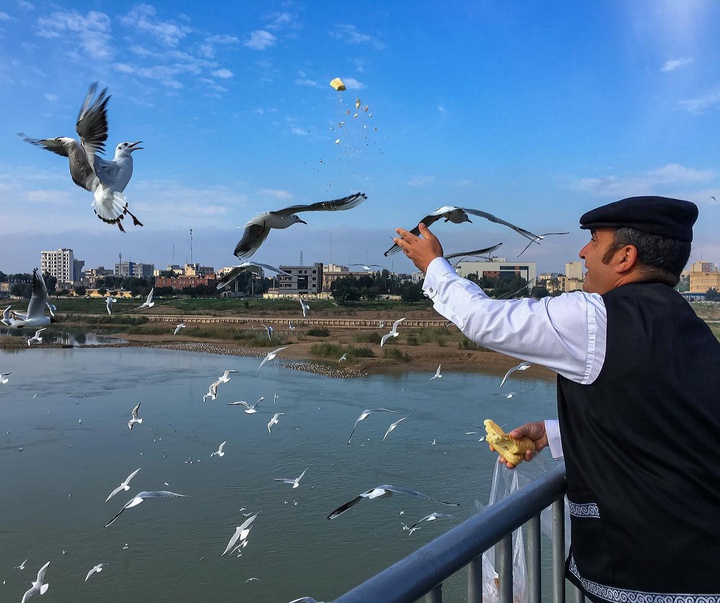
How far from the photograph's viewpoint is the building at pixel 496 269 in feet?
9.87

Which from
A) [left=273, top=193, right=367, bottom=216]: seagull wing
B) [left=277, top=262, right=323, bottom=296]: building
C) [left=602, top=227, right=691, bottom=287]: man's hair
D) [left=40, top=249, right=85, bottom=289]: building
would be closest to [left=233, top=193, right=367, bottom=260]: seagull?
[left=273, top=193, right=367, bottom=216]: seagull wing

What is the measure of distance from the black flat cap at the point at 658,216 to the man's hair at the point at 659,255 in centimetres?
1

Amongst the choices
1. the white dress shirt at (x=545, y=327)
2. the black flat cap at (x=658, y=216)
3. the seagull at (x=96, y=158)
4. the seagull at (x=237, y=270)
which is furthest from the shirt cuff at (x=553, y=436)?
Result: the seagull at (x=96, y=158)

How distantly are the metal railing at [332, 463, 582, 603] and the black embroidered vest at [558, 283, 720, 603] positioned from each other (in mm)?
185

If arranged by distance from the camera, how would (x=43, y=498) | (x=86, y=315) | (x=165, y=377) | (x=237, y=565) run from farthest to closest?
(x=86, y=315)
(x=165, y=377)
(x=43, y=498)
(x=237, y=565)

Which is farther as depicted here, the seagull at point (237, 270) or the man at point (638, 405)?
the seagull at point (237, 270)

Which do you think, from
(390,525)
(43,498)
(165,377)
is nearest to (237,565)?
(390,525)

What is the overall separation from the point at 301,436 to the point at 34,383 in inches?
368

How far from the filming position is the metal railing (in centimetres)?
89

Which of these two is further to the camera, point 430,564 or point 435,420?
point 435,420

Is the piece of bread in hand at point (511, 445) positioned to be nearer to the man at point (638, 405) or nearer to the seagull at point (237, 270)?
the man at point (638, 405)

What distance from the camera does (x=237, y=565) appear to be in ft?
22.7

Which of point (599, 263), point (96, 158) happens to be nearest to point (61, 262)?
point (96, 158)

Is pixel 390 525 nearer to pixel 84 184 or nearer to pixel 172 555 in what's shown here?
pixel 172 555
